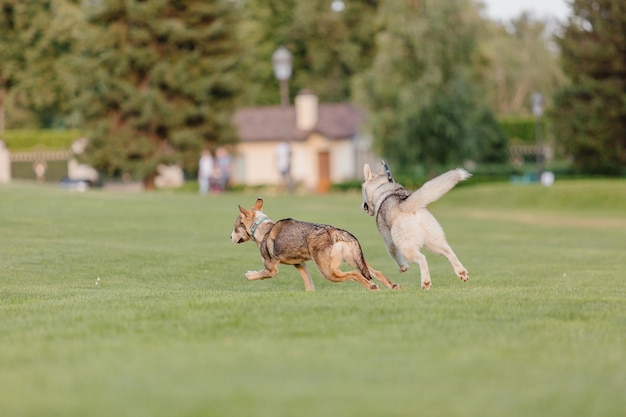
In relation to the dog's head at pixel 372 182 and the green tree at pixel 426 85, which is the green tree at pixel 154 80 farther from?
the dog's head at pixel 372 182

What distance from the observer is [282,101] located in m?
56.3

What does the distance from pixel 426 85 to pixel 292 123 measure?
1784 cm

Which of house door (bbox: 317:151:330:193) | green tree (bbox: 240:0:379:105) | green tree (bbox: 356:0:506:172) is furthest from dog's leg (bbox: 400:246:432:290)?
green tree (bbox: 240:0:379:105)

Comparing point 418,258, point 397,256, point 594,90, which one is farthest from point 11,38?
point 418,258

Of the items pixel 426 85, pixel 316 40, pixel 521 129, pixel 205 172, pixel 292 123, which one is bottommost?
pixel 205 172

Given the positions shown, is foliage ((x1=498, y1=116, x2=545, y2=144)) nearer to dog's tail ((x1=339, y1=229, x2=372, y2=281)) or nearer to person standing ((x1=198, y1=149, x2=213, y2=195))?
person standing ((x1=198, y1=149, x2=213, y2=195))

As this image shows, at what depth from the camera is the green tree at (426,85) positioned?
50.0 metres

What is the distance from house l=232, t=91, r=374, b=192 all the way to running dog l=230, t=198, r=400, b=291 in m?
51.3

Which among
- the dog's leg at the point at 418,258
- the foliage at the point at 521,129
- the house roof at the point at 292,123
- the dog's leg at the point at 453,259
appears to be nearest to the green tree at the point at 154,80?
the house roof at the point at 292,123

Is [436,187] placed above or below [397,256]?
above

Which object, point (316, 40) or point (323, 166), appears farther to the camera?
point (316, 40)

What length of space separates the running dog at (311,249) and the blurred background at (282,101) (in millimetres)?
32848

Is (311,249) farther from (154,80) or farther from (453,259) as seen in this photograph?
(154,80)

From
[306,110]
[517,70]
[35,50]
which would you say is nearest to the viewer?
[306,110]
